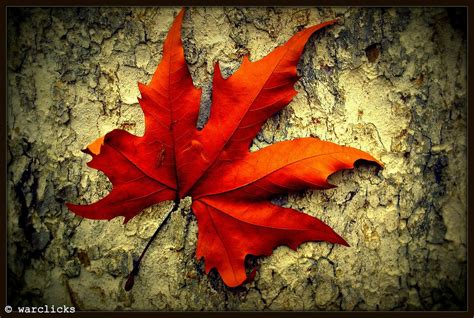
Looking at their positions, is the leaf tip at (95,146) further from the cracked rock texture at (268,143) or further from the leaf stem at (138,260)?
the leaf stem at (138,260)

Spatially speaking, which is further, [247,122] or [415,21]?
[415,21]

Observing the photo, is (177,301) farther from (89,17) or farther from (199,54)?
(89,17)

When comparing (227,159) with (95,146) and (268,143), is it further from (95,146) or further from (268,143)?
(95,146)

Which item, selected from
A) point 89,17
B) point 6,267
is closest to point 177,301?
point 6,267

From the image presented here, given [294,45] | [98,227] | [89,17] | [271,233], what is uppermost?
[89,17]

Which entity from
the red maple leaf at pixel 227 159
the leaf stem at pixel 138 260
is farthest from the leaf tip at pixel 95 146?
the leaf stem at pixel 138 260

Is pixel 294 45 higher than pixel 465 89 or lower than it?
higher

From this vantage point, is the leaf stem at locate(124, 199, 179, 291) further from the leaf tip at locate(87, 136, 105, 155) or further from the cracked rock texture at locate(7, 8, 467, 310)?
the leaf tip at locate(87, 136, 105, 155)

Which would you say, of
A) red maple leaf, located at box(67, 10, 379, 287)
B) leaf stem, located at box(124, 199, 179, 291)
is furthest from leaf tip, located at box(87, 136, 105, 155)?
leaf stem, located at box(124, 199, 179, 291)
